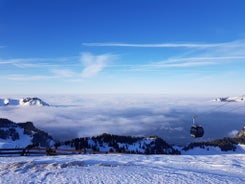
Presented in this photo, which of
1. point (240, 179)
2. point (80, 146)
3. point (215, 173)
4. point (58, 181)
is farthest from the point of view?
point (80, 146)

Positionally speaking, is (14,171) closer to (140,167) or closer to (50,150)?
(140,167)

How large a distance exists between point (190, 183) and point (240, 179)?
10.6ft

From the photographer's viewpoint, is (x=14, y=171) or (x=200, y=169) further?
(x=200, y=169)

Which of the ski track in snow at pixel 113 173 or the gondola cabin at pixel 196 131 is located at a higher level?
the gondola cabin at pixel 196 131

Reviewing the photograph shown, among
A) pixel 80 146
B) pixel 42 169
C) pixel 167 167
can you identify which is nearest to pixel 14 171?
pixel 42 169

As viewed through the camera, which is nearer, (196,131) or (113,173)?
(113,173)

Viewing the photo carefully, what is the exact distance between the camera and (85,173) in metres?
14.2

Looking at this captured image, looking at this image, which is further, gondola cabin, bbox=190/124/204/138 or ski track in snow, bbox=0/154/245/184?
gondola cabin, bbox=190/124/204/138

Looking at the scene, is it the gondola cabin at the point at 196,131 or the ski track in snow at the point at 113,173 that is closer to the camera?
the ski track in snow at the point at 113,173

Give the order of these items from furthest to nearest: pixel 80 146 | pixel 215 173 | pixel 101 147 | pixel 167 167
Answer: pixel 101 147
pixel 80 146
pixel 167 167
pixel 215 173

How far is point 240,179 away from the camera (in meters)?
14.1

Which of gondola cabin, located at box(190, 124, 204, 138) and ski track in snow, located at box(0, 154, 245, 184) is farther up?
gondola cabin, located at box(190, 124, 204, 138)

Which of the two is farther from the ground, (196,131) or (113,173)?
(196,131)

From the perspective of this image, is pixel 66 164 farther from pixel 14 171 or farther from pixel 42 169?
pixel 14 171
